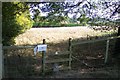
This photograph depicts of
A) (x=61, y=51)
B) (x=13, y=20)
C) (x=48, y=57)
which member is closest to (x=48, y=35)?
(x=13, y=20)

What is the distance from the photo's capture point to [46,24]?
25.3ft

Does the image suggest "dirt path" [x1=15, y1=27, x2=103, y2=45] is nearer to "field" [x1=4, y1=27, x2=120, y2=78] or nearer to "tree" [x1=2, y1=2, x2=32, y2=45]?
"field" [x1=4, y1=27, x2=120, y2=78]

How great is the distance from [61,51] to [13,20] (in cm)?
188

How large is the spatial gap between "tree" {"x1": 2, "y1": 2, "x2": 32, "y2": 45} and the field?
1.86ft

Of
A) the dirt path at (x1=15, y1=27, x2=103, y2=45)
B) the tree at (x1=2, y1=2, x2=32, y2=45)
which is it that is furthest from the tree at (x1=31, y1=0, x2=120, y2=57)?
the dirt path at (x1=15, y1=27, x2=103, y2=45)

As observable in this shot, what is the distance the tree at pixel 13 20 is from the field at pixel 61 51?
0.57m

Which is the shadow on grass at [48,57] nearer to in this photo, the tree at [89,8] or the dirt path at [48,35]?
the dirt path at [48,35]

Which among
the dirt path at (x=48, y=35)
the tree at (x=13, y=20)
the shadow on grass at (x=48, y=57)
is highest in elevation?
the tree at (x=13, y=20)

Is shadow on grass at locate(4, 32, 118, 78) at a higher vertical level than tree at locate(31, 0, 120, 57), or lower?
lower

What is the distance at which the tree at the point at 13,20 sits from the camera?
7.23 metres

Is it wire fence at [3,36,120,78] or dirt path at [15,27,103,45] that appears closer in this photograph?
wire fence at [3,36,120,78]

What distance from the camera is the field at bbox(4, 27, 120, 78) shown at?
6445mm

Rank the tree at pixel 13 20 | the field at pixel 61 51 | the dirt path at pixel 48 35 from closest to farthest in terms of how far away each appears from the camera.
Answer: the field at pixel 61 51, the tree at pixel 13 20, the dirt path at pixel 48 35

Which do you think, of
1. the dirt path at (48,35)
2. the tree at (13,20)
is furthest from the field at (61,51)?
the tree at (13,20)
